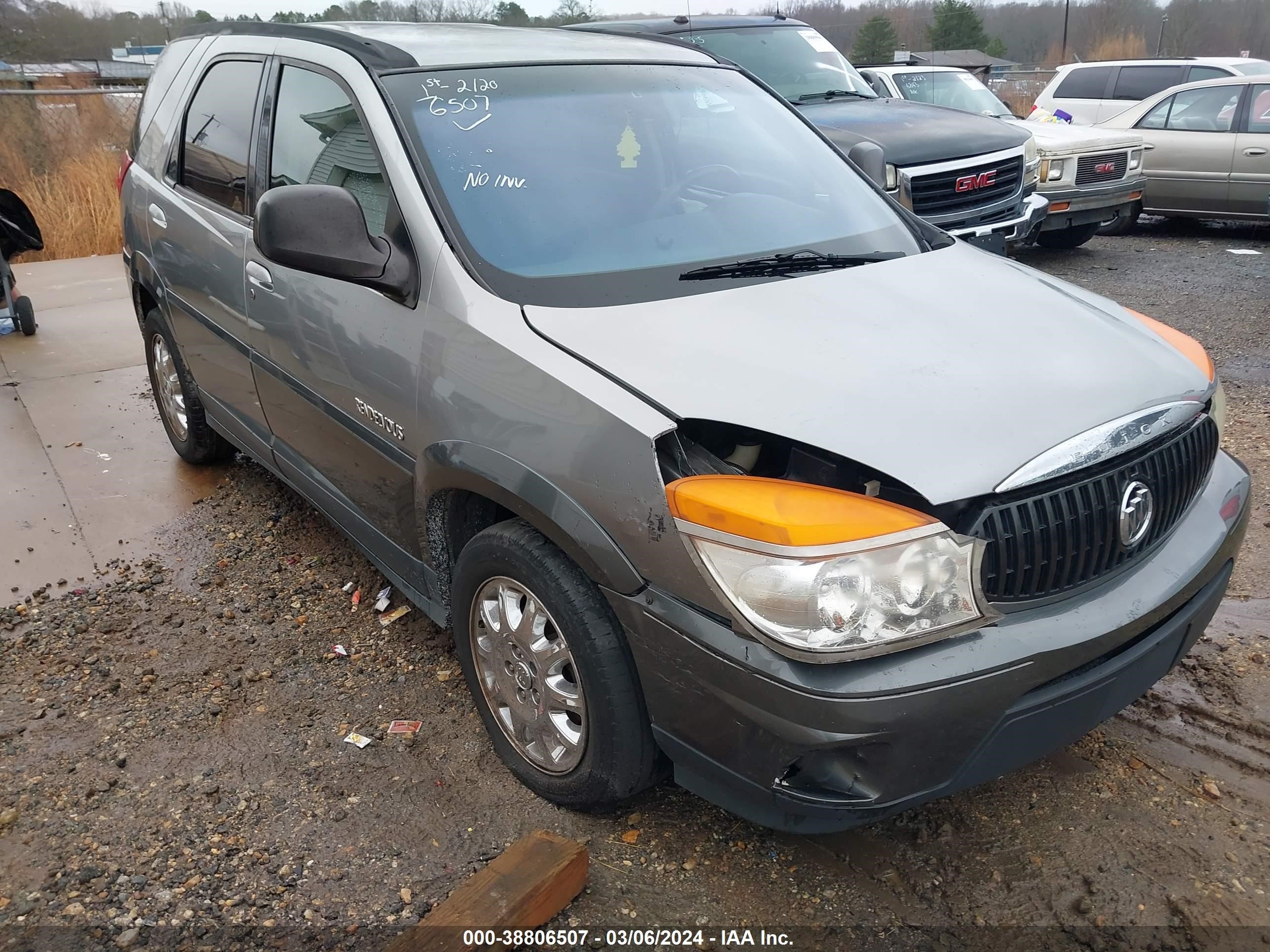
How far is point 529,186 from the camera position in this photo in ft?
9.16

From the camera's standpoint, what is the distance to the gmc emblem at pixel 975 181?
7578 mm

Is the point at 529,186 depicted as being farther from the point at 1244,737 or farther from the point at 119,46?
the point at 119,46

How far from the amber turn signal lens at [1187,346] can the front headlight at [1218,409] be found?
0.05m

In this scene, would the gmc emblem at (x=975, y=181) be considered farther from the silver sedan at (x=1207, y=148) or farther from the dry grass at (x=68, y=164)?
the dry grass at (x=68, y=164)

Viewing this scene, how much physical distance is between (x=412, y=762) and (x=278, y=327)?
59.0 inches

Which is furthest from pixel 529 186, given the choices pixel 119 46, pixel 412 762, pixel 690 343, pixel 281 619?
pixel 119 46

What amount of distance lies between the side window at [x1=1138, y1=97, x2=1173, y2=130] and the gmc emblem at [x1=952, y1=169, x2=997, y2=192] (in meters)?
4.32

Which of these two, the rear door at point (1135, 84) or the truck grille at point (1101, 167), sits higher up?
the rear door at point (1135, 84)

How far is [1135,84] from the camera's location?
12.6 meters

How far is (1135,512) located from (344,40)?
8.76 feet

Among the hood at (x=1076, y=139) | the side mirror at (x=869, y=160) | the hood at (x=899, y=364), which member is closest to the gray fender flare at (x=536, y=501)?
the hood at (x=899, y=364)

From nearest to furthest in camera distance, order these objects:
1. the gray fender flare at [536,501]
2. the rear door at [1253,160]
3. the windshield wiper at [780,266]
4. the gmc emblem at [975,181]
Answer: the gray fender flare at [536,501] < the windshield wiper at [780,266] < the gmc emblem at [975,181] < the rear door at [1253,160]

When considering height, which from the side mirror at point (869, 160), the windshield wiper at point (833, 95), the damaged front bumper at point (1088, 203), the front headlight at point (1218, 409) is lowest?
the damaged front bumper at point (1088, 203)

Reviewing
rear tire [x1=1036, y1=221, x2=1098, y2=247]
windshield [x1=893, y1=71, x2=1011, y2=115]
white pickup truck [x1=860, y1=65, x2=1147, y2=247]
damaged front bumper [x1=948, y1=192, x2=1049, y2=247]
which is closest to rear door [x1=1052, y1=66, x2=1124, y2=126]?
windshield [x1=893, y1=71, x2=1011, y2=115]
